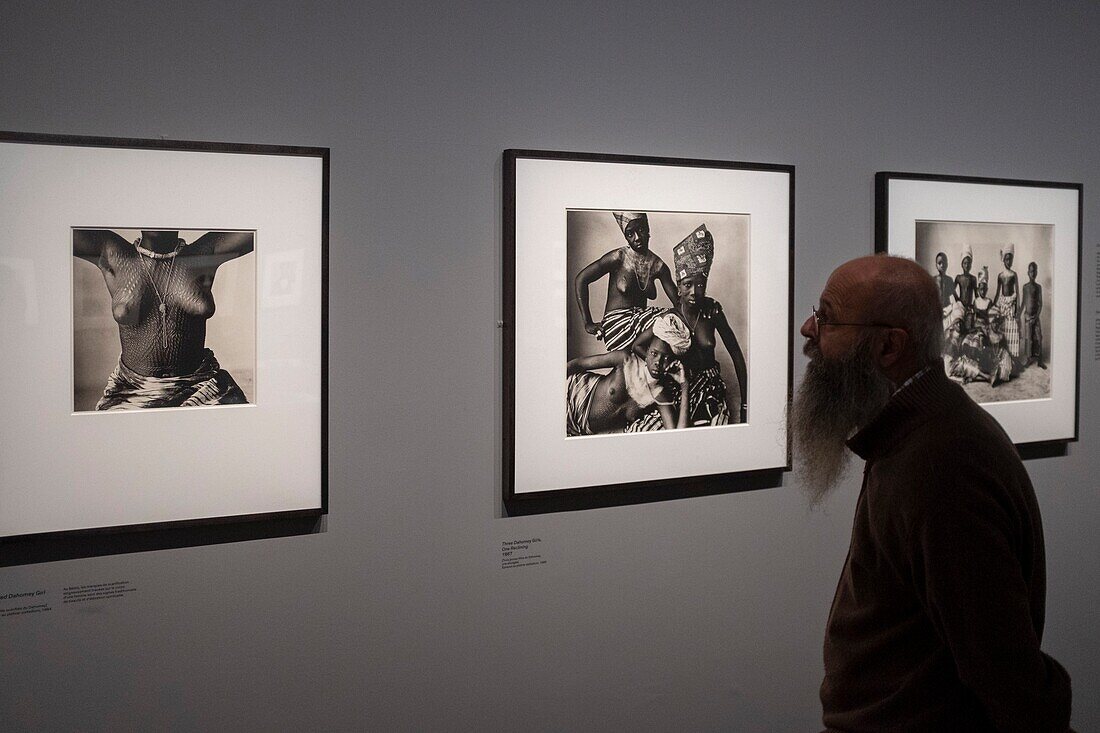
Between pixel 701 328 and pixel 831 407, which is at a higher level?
pixel 701 328

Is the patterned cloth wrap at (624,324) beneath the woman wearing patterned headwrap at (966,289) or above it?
beneath

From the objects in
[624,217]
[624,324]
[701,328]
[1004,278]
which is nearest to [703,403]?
[701,328]

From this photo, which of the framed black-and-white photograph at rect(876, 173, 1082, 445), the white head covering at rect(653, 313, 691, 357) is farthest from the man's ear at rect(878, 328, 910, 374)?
the framed black-and-white photograph at rect(876, 173, 1082, 445)

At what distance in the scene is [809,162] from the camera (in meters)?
2.90

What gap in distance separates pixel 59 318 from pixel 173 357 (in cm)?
25

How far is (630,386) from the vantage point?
8.57 ft

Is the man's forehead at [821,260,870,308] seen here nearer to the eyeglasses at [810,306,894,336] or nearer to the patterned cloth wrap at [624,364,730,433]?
the eyeglasses at [810,306,894,336]

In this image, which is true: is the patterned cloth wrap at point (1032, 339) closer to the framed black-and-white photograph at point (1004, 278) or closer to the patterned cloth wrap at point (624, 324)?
the framed black-and-white photograph at point (1004, 278)

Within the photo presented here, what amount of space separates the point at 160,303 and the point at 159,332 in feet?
0.22

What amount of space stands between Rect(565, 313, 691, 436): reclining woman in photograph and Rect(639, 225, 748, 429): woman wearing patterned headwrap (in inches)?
1.4

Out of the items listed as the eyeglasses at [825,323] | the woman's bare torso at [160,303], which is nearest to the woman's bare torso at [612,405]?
the eyeglasses at [825,323]

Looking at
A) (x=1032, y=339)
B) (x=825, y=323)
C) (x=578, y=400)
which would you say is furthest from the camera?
(x=1032, y=339)

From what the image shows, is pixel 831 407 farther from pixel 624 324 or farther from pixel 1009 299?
pixel 1009 299

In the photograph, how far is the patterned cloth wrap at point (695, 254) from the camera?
265 centimetres
